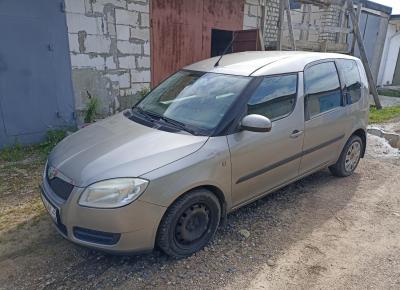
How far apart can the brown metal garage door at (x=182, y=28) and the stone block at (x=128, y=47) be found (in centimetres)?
36

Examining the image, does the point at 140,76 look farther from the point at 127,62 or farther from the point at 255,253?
the point at 255,253

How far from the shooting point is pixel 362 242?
120 inches

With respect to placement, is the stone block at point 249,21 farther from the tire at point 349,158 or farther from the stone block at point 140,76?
the tire at point 349,158

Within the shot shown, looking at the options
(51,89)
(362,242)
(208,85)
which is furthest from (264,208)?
(51,89)

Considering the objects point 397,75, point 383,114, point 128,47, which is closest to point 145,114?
point 128,47

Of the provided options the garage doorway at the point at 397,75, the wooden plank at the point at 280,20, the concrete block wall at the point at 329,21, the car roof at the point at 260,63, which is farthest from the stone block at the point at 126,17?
the garage doorway at the point at 397,75

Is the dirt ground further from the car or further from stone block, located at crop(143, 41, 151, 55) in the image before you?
stone block, located at crop(143, 41, 151, 55)

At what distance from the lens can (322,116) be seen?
3.65 metres

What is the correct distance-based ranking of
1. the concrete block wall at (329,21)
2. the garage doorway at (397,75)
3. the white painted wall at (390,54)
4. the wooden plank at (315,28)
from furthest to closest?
the garage doorway at (397,75) < the white painted wall at (390,54) < the concrete block wall at (329,21) < the wooden plank at (315,28)

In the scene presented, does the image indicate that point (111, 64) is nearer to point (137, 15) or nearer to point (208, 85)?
point (137, 15)

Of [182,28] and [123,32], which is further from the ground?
[182,28]

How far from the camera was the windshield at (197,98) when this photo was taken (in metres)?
2.91

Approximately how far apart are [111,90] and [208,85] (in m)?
3.45

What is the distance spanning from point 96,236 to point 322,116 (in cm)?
276
